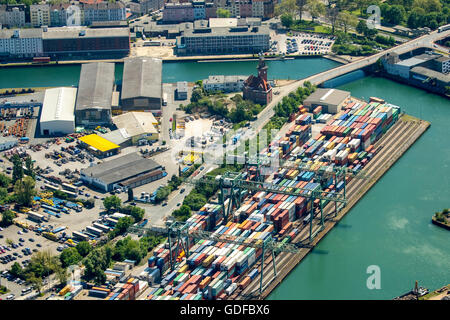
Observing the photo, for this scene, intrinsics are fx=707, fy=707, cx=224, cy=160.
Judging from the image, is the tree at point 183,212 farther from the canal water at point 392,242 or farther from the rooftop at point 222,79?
the rooftop at point 222,79

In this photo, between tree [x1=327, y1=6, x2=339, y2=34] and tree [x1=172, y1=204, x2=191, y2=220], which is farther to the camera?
tree [x1=327, y1=6, x2=339, y2=34]

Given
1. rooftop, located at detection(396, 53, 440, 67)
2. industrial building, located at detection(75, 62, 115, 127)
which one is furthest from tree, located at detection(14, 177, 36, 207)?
rooftop, located at detection(396, 53, 440, 67)

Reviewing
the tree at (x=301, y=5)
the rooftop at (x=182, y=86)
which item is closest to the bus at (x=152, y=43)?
the rooftop at (x=182, y=86)

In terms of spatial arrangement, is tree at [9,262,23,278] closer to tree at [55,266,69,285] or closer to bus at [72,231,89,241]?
tree at [55,266,69,285]

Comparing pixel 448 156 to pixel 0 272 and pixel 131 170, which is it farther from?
pixel 0 272

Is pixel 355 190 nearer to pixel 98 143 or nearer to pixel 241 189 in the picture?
pixel 241 189
